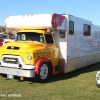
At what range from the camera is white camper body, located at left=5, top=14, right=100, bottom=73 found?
28.6ft

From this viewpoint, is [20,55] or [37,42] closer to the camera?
[20,55]

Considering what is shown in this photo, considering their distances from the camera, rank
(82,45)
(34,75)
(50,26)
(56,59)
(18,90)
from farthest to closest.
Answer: (82,45) < (56,59) < (50,26) < (34,75) < (18,90)

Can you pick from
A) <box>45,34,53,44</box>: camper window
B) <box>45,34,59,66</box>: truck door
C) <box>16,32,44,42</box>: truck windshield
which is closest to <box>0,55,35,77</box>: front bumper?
<box>45,34,59,66</box>: truck door

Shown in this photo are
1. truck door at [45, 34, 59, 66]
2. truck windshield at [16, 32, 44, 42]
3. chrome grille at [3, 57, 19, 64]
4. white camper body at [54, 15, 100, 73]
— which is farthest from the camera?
white camper body at [54, 15, 100, 73]

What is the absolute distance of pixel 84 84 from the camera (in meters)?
8.00

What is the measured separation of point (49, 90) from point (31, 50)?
1667 mm

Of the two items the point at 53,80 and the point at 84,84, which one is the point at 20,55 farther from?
the point at 84,84

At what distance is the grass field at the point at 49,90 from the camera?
6340 millimetres

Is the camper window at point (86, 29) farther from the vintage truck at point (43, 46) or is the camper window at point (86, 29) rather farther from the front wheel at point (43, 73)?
the front wheel at point (43, 73)

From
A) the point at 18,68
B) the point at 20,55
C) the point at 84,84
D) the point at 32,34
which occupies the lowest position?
the point at 84,84

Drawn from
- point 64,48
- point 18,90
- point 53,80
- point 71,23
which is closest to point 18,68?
point 18,90

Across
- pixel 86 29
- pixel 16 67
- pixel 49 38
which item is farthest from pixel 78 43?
pixel 16 67

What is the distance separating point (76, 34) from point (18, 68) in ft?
11.9

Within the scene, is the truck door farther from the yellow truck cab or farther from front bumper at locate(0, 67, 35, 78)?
front bumper at locate(0, 67, 35, 78)
